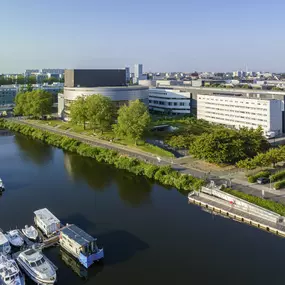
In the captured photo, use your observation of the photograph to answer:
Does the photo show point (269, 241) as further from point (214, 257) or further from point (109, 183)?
point (109, 183)

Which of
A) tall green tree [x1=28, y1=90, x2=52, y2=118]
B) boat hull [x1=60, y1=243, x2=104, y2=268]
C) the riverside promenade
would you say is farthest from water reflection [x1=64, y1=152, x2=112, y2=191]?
tall green tree [x1=28, y1=90, x2=52, y2=118]

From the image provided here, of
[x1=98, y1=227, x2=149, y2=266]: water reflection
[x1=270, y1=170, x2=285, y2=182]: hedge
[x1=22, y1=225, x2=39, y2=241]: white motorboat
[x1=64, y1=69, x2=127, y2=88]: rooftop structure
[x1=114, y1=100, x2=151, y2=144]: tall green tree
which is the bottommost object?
[x1=98, y1=227, x2=149, y2=266]: water reflection

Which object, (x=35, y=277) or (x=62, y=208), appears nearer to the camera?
(x=35, y=277)

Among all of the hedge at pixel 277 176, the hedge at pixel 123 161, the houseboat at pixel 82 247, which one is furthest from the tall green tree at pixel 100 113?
the houseboat at pixel 82 247

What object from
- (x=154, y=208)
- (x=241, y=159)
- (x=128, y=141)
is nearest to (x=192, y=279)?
(x=154, y=208)

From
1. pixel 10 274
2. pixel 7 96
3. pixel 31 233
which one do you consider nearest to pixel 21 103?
pixel 7 96

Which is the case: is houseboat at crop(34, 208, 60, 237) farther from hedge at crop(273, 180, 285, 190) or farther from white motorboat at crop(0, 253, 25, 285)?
hedge at crop(273, 180, 285, 190)

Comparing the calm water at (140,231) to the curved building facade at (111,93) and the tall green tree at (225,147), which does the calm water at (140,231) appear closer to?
the tall green tree at (225,147)
